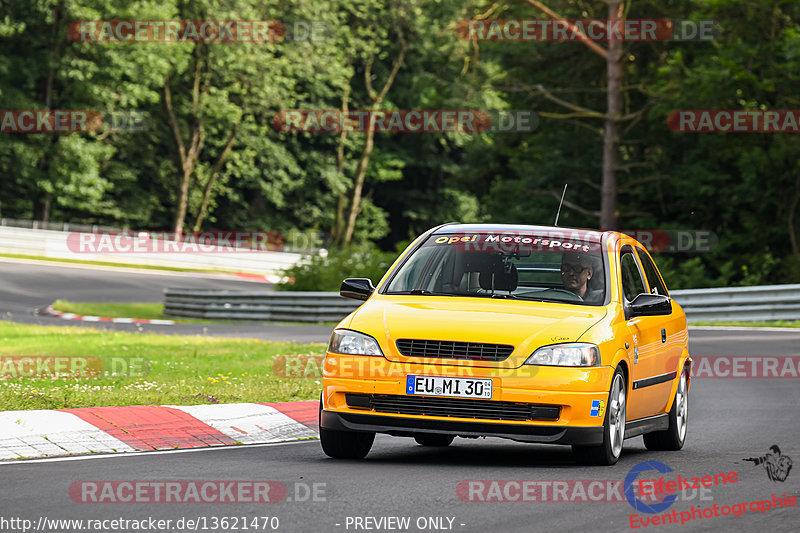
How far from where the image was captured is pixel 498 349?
8.73m

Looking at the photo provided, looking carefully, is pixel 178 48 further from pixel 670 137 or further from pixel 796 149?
pixel 796 149

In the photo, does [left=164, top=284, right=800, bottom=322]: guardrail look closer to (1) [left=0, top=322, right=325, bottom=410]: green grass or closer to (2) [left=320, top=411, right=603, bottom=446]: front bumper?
(1) [left=0, top=322, right=325, bottom=410]: green grass

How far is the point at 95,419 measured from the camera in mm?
10320

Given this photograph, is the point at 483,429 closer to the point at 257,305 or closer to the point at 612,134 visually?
the point at 257,305

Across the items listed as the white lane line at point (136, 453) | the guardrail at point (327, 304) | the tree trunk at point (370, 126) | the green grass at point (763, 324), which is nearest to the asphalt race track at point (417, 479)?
the white lane line at point (136, 453)

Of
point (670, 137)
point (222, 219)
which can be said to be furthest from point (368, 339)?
point (222, 219)

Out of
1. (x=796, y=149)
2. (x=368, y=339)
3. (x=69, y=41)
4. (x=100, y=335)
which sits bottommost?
(x=100, y=335)

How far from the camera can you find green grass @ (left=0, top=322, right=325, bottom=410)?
1198 cm

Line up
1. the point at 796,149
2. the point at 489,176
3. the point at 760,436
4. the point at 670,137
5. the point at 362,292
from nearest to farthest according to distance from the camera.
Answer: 1. the point at 362,292
2. the point at 760,436
3. the point at 796,149
4. the point at 670,137
5. the point at 489,176

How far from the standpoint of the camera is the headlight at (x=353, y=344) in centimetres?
892

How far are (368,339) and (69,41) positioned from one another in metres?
53.2

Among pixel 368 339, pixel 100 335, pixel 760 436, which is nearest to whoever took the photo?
pixel 368 339

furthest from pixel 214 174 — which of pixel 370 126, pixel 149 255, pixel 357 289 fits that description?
pixel 357 289

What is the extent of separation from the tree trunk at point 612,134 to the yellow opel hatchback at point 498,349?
2931cm
